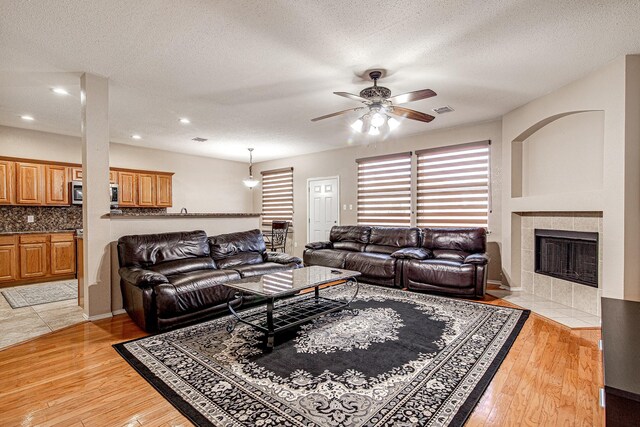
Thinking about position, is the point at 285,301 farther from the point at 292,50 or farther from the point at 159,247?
the point at 292,50

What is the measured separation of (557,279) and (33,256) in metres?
8.08

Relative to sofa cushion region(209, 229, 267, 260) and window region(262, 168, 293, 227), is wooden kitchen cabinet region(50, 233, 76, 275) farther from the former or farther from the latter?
window region(262, 168, 293, 227)

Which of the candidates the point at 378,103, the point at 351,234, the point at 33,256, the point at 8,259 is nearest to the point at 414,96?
the point at 378,103

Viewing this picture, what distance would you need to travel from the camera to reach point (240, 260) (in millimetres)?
4516

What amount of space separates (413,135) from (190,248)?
4494mm

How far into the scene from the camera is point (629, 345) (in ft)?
4.23

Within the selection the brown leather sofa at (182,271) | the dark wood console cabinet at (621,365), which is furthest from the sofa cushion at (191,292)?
the dark wood console cabinet at (621,365)

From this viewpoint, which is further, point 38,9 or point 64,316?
point 64,316

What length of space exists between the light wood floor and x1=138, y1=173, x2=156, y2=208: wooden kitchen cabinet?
4291 mm

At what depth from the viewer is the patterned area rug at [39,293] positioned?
4379 mm

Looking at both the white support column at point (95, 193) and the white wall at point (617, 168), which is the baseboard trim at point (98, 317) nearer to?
the white support column at point (95, 193)

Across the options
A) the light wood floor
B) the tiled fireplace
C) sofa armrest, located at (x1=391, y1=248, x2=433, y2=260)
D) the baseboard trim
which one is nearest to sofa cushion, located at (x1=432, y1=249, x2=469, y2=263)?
sofa armrest, located at (x1=391, y1=248, x2=433, y2=260)

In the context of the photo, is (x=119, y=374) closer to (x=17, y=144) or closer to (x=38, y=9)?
(x=38, y=9)

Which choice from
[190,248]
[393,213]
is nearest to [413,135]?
[393,213]
